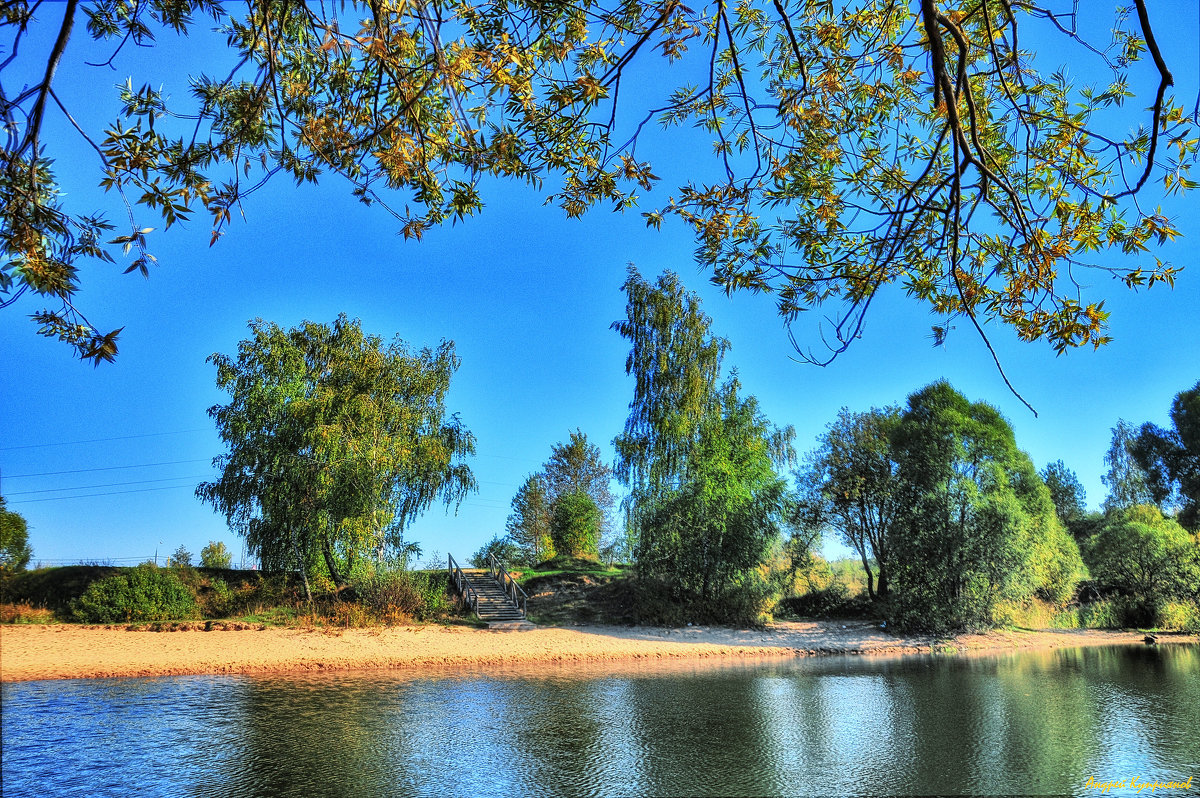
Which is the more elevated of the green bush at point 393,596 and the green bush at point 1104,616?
the green bush at point 393,596

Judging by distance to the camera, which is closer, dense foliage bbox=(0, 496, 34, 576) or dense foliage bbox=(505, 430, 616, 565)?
dense foliage bbox=(0, 496, 34, 576)

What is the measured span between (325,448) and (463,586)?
7.63m

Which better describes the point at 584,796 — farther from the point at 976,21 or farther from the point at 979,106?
the point at 976,21

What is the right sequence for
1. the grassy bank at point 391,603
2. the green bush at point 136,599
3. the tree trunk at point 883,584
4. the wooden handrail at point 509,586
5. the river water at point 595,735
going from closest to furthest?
the river water at point 595,735
the green bush at point 136,599
the grassy bank at point 391,603
the wooden handrail at point 509,586
the tree trunk at point 883,584

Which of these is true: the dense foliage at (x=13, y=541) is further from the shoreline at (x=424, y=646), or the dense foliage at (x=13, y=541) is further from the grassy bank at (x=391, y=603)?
the shoreline at (x=424, y=646)

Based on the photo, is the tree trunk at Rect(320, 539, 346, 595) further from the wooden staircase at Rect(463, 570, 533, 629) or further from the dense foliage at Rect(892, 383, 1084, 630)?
the dense foliage at Rect(892, 383, 1084, 630)

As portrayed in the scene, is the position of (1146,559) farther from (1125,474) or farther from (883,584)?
(1125,474)

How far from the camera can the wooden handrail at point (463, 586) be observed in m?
22.1

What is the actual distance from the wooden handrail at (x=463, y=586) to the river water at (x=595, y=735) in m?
8.69

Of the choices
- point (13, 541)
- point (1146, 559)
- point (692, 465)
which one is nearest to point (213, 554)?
point (13, 541)

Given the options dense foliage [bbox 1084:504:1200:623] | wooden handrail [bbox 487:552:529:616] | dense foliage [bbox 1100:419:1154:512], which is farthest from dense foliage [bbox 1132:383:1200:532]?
wooden handrail [bbox 487:552:529:616]

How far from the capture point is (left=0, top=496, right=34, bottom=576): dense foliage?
21734 mm

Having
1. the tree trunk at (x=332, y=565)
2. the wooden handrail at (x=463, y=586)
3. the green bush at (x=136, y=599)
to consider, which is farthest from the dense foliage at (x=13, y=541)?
the wooden handrail at (x=463, y=586)

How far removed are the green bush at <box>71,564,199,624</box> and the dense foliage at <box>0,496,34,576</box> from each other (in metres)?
5.95
